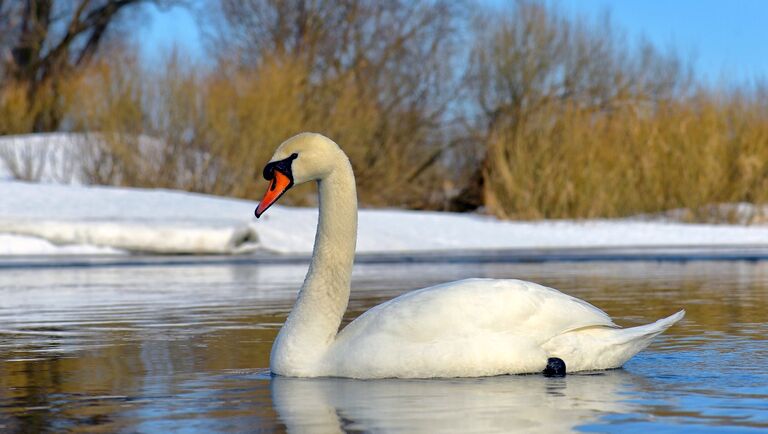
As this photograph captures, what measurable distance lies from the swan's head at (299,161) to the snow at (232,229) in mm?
11802

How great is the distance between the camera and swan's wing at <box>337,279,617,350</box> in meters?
5.69

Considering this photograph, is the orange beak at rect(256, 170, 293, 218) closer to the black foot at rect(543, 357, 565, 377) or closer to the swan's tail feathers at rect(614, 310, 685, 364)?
the black foot at rect(543, 357, 565, 377)

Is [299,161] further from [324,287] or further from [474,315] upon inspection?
[474,315]

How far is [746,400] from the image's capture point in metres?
5.03

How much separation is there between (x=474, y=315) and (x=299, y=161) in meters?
0.97

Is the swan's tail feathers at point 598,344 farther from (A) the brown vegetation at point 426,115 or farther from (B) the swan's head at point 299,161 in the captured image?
(A) the brown vegetation at point 426,115

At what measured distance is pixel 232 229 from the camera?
58.4 feet

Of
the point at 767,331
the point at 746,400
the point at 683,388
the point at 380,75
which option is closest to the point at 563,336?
the point at 683,388

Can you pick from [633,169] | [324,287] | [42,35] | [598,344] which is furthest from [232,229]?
[42,35]

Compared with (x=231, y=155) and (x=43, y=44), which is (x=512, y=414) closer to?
(x=231, y=155)

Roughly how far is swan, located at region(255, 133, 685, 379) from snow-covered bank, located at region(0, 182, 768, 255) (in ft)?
38.8

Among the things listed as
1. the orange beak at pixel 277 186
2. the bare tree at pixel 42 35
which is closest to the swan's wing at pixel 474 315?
the orange beak at pixel 277 186

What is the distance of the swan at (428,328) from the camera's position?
5.68 meters

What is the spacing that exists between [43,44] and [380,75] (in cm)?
1199
